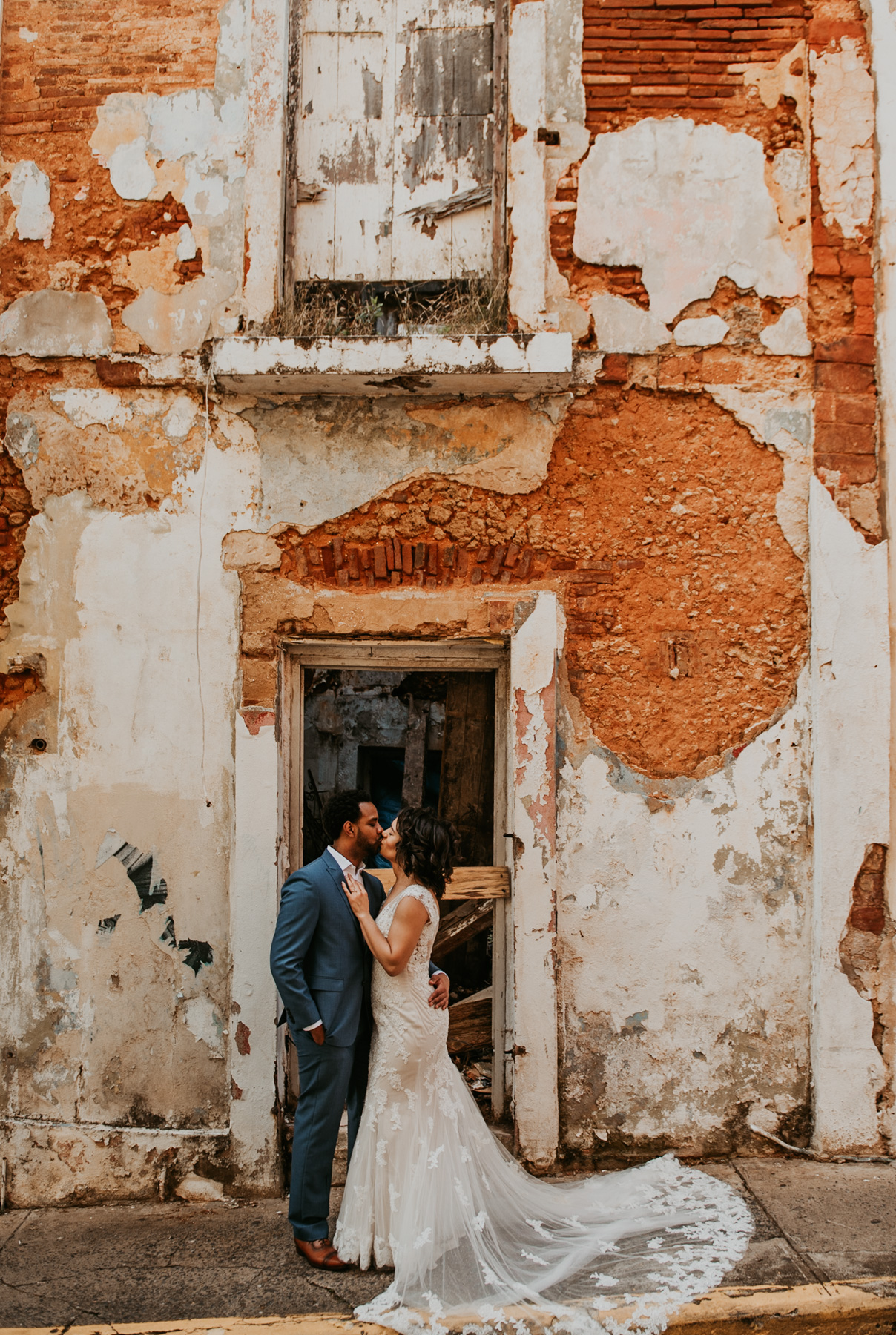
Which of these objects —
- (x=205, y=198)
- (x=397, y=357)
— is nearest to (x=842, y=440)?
(x=397, y=357)

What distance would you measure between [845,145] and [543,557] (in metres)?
2.23

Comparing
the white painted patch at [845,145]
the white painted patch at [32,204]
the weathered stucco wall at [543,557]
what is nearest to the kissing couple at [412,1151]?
the weathered stucco wall at [543,557]

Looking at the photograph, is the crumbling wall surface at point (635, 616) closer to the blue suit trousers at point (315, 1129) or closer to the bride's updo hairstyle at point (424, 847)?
the bride's updo hairstyle at point (424, 847)

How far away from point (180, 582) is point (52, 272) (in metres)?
1.50

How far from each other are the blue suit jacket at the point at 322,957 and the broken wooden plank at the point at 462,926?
1.15 meters

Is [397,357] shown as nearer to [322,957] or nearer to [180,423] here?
[180,423]

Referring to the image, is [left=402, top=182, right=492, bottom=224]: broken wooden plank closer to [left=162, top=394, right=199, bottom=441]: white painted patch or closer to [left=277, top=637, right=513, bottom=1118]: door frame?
[left=162, top=394, right=199, bottom=441]: white painted patch

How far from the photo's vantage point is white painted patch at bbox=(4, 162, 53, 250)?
4.21 metres

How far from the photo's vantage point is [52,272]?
165 inches

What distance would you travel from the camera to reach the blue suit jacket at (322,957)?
3.35 metres

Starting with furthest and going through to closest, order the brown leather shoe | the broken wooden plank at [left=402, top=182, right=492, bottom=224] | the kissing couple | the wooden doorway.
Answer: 1. the broken wooden plank at [left=402, top=182, right=492, bottom=224]
2. the wooden doorway
3. the brown leather shoe
4. the kissing couple

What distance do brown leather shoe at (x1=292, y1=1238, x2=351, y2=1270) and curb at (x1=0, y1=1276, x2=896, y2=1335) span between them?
243 millimetres

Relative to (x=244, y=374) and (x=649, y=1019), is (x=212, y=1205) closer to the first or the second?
(x=649, y=1019)

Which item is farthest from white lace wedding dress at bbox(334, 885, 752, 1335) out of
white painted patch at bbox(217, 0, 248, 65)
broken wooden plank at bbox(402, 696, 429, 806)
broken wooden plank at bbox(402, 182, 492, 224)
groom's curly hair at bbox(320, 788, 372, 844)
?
white painted patch at bbox(217, 0, 248, 65)
